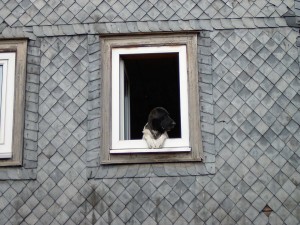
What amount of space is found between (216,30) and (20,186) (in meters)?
3.12

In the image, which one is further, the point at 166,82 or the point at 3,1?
the point at 166,82

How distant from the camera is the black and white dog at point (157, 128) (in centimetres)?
800

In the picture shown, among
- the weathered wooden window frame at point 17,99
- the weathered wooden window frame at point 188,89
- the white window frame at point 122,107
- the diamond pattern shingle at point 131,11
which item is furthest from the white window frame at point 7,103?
the white window frame at point 122,107

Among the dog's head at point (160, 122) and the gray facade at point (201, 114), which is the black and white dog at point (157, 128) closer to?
the dog's head at point (160, 122)

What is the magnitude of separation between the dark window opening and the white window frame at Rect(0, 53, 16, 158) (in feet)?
5.30

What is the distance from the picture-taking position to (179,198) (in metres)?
7.70

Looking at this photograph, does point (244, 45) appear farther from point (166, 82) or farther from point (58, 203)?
point (58, 203)

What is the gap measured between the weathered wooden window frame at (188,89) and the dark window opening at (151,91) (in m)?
0.65

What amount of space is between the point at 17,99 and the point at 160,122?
1.81 metres

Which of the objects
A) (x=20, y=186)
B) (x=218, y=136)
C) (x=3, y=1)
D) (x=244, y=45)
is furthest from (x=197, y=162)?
(x=3, y=1)

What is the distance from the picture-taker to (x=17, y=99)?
27.0 ft

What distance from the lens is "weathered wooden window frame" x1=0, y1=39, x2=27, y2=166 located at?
26.2ft

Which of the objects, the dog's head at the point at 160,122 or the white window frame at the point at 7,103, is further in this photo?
the dog's head at the point at 160,122

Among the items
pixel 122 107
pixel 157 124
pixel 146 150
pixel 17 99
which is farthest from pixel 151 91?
pixel 17 99
